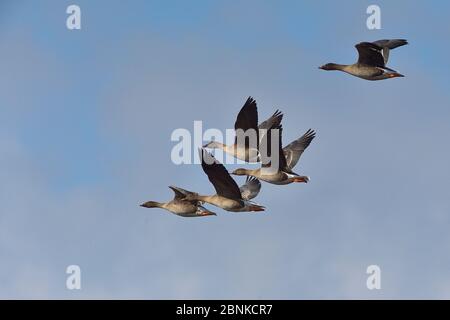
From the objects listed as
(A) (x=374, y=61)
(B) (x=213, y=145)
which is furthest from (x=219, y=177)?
(A) (x=374, y=61)

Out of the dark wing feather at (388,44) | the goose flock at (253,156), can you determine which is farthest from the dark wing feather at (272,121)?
the dark wing feather at (388,44)

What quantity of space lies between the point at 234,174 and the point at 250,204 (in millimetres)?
3465

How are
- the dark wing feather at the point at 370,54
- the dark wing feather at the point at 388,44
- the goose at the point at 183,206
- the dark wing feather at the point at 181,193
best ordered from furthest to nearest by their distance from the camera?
the dark wing feather at the point at 388,44 → the dark wing feather at the point at 370,54 → the goose at the point at 183,206 → the dark wing feather at the point at 181,193

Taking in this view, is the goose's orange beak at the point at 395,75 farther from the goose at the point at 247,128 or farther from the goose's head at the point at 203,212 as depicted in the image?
the goose's head at the point at 203,212

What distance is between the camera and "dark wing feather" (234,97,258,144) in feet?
85.3

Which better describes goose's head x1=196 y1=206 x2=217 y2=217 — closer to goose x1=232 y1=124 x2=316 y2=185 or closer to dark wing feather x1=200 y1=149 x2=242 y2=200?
dark wing feather x1=200 y1=149 x2=242 y2=200

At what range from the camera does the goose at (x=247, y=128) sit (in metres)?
26.0

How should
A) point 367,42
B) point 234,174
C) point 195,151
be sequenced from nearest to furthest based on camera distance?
point 195,151 → point 367,42 → point 234,174

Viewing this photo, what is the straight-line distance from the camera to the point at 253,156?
2712 centimetres

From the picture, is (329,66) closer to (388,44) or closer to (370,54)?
(388,44)

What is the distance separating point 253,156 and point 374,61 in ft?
12.6
